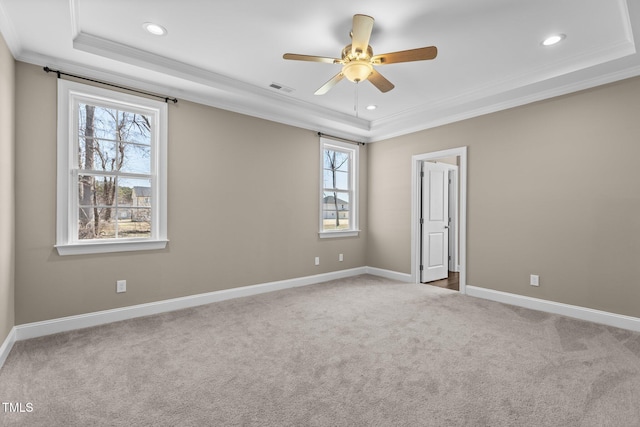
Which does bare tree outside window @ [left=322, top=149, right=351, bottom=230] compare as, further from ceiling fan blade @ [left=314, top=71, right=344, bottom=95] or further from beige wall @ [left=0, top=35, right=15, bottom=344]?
beige wall @ [left=0, top=35, right=15, bottom=344]

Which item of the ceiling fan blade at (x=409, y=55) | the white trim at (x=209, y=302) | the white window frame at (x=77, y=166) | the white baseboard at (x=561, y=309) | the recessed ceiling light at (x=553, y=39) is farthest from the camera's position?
the white baseboard at (x=561, y=309)

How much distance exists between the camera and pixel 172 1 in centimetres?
234

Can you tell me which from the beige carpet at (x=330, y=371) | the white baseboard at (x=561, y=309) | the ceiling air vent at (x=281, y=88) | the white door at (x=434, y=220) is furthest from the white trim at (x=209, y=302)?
the ceiling air vent at (x=281, y=88)

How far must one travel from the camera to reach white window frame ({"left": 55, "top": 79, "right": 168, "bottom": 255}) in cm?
303

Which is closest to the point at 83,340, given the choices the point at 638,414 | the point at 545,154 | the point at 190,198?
the point at 190,198

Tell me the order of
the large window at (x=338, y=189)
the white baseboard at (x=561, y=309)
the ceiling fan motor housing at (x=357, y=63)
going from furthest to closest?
the large window at (x=338, y=189) → the white baseboard at (x=561, y=309) → the ceiling fan motor housing at (x=357, y=63)

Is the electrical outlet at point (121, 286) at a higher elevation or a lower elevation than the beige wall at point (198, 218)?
lower

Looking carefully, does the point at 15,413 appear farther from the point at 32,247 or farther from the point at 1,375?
the point at 32,247

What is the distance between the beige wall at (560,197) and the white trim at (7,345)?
490cm

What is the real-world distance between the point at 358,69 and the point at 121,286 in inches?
125

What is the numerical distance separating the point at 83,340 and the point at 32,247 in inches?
38.2

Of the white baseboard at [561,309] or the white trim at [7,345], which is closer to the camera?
the white trim at [7,345]

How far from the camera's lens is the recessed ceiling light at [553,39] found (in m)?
2.76

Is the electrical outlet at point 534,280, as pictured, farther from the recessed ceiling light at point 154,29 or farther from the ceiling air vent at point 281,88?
the recessed ceiling light at point 154,29
